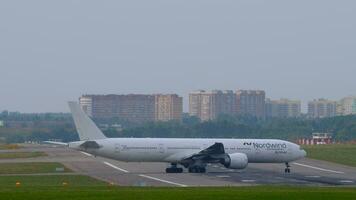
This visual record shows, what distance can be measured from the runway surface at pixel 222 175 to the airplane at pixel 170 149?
2.98ft

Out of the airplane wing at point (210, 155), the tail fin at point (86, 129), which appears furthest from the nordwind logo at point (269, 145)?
the tail fin at point (86, 129)

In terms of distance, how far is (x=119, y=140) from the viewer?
2640 inches

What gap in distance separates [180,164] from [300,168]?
11970mm

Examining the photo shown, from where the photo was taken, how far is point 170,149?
224ft

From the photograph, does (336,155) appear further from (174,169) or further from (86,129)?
(86,129)

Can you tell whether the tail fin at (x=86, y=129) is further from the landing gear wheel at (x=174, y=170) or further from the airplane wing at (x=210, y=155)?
the airplane wing at (x=210, y=155)

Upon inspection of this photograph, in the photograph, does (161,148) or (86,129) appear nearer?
(86,129)

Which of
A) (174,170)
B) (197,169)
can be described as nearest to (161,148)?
(174,170)

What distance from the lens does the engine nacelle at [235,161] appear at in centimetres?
6812

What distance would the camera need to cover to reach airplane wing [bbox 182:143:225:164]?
67938mm

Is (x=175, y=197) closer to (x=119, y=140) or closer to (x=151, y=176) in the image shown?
(x=151, y=176)

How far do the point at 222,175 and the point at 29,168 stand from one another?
14634 millimetres

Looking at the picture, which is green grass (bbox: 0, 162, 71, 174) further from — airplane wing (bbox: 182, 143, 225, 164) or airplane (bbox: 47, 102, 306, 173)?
airplane wing (bbox: 182, 143, 225, 164)

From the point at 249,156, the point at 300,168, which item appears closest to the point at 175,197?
the point at 249,156
